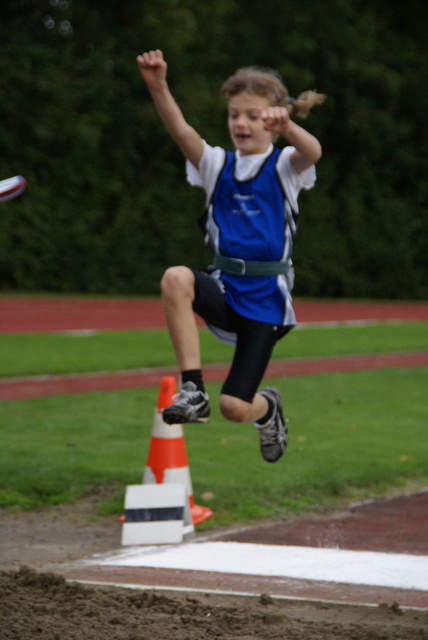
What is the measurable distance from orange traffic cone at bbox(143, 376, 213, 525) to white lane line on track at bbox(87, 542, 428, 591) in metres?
0.61

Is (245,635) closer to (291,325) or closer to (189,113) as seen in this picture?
(291,325)

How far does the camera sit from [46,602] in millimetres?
5457

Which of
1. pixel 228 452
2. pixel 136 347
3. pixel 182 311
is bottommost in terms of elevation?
pixel 136 347

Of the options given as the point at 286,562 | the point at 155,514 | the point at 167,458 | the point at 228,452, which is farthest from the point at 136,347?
the point at 286,562

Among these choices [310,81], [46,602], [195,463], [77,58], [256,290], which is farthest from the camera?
[310,81]

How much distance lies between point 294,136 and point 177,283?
930mm

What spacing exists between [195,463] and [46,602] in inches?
140

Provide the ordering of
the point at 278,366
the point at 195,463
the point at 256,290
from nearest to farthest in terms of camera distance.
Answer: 1. the point at 256,290
2. the point at 195,463
3. the point at 278,366

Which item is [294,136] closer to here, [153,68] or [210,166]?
[210,166]

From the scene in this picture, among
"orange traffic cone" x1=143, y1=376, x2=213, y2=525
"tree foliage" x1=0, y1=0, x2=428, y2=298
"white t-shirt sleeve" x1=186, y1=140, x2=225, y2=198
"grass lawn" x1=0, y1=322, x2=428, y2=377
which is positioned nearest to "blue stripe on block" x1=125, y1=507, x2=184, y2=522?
"orange traffic cone" x1=143, y1=376, x2=213, y2=525

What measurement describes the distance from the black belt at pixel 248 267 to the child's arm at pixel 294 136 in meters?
0.51

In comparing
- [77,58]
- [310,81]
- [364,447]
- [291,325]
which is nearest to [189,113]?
[77,58]

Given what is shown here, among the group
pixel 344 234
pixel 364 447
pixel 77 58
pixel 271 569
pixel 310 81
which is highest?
pixel 271 569

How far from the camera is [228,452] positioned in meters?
9.47
